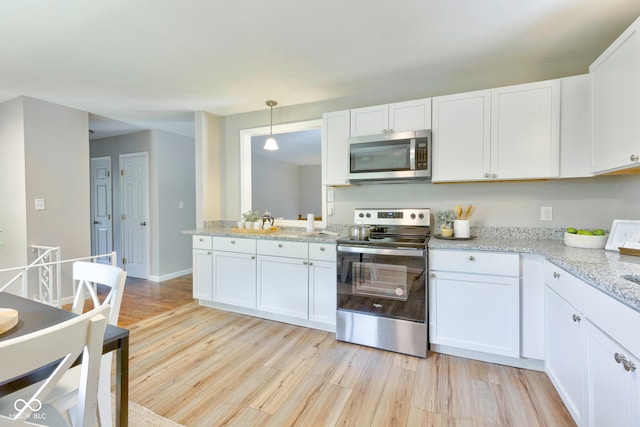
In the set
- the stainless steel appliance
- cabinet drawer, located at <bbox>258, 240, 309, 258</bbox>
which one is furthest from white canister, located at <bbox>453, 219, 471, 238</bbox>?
cabinet drawer, located at <bbox>258, 240, 309, 258</bbox>

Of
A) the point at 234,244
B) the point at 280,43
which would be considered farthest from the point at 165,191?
the point at 280,43

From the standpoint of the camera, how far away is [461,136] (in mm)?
2416

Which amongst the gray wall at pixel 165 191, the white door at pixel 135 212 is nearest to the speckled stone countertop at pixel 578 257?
the gray wall at pixel 165 191

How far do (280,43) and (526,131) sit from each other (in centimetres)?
196

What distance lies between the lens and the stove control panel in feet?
8.88

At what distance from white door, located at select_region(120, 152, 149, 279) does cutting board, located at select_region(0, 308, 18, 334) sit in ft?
12.8

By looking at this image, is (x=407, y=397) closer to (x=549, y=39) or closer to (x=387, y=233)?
(x=387, y=233)

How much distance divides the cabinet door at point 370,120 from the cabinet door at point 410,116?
5 cm

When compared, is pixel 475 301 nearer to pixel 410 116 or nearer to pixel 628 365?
pixel 628 365

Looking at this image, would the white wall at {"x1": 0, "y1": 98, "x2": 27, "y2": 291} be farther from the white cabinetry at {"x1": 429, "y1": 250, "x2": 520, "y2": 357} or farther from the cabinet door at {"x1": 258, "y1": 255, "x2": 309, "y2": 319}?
the white cabinetry at {"x1": 429, "y1": 250, "x2": 520, "y2": 357}

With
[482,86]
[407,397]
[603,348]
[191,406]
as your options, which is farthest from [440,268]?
[191,406]

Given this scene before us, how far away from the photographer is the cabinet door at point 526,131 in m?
2.16

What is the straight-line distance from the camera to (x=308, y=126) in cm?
338

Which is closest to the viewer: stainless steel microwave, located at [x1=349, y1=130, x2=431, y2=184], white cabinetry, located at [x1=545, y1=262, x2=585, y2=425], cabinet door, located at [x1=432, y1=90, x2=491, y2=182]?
white cabinetry, located at [x1=545, y1=262, x2=585, y2=425]
